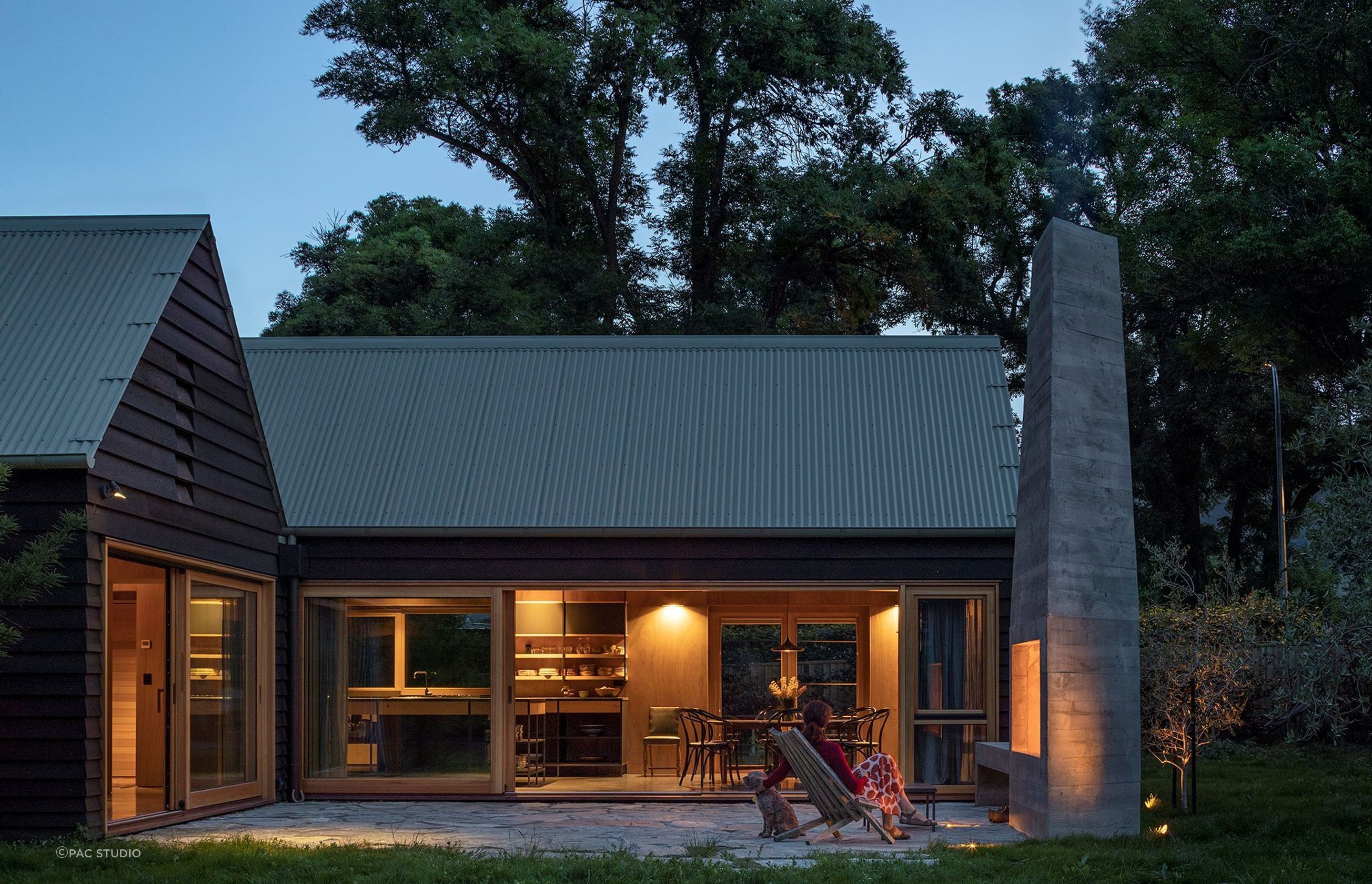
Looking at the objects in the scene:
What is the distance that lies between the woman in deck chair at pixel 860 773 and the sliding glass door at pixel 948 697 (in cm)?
253

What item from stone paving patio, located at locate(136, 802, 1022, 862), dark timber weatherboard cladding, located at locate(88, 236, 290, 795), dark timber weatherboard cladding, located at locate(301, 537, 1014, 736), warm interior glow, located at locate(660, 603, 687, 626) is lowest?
stone paving patio, located at locate(136, 802, 1022, 862)

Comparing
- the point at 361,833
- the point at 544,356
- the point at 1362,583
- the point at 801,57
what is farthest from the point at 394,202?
the point at 1362,583

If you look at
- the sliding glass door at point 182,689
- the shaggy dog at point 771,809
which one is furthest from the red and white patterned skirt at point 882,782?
the sliding glass door at point 182,689

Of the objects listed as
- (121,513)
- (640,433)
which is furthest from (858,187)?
(121,513)

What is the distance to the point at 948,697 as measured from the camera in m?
12.5

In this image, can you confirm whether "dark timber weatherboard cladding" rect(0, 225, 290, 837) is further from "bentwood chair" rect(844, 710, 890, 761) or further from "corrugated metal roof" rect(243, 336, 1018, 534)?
"bentwood chair" rect(844, 710, 890, 761)

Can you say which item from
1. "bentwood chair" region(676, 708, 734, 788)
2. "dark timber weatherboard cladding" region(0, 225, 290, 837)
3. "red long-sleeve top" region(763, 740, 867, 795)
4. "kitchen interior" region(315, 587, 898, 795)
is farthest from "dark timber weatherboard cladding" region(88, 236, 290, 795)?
"red long-sleeve top" region(763, 740, 867, 795)

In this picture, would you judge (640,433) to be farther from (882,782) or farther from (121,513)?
(121,513)

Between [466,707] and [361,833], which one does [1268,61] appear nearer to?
[466,707]

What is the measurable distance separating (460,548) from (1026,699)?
5.50m

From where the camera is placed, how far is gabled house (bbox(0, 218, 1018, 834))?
9.70m

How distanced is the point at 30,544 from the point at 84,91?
11142 mm

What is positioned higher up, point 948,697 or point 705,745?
point 948,697

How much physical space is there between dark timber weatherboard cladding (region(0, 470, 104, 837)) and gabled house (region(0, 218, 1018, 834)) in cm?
2
